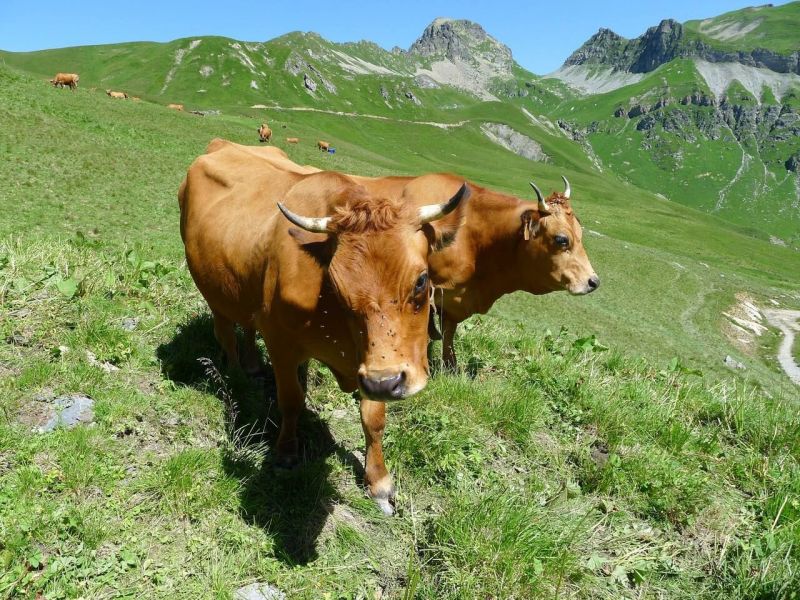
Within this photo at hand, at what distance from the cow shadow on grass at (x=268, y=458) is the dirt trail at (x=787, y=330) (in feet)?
113

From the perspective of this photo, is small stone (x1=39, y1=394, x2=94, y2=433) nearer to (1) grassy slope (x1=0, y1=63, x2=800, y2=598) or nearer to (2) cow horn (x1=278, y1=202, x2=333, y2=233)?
(1) grassy slope (x1=0, y1=63, x2=800, y2=598)

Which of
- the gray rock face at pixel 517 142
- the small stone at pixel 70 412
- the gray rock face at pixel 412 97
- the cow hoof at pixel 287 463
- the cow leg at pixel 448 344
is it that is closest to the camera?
the small stone at pixel 70 412

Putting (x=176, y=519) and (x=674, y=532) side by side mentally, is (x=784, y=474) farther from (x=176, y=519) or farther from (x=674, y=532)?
(x=176, y=519)

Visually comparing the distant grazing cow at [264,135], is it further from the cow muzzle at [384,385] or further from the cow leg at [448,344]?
the cow muzzle at [384,385]

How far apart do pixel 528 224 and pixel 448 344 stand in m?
2.43

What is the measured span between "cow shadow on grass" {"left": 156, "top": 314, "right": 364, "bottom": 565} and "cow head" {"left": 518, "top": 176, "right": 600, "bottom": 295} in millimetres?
4757

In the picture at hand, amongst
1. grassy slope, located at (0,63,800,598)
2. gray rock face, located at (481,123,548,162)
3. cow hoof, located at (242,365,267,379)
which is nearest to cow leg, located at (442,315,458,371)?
grassy slope, located at (0,63,800,598)

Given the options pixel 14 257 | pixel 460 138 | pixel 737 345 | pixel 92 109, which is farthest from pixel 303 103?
pixel 14 257

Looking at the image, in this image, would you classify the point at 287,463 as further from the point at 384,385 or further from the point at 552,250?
the point at 552,250

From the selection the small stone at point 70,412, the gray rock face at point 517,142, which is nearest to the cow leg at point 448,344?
the small stone at point 70,412

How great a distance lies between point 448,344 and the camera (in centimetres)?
800

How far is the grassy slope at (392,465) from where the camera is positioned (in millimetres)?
3627

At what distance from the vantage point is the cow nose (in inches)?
130

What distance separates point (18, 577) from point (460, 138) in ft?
472
